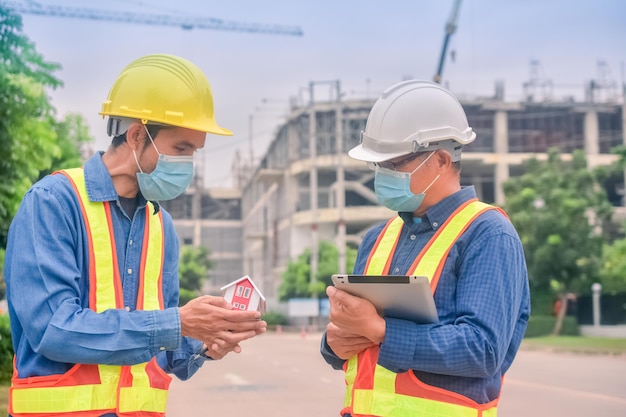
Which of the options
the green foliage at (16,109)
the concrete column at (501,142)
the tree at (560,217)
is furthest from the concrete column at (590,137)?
the green foliage at (16,109)

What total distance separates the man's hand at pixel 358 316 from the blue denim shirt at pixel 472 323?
3 centimetres

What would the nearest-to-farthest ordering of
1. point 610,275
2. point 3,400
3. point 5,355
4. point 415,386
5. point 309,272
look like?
point 415,386 < point 3,400 < point 5,355 < point 610,275 < point 309,272

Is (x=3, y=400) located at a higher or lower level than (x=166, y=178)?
lower

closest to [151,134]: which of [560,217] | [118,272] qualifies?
[118,272]

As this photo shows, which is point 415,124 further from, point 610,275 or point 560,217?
point 610,275

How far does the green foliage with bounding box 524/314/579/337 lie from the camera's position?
40.9 metres

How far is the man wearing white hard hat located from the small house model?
24cm

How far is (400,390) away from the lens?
3234 mm

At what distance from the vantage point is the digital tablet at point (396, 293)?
3.00m

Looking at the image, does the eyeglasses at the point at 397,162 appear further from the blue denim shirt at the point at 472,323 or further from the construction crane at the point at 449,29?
the construction crane at the point at 449,29

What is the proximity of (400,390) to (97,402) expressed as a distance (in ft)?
3.22

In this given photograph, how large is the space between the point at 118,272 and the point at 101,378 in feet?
1.15

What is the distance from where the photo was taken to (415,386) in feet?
10.5

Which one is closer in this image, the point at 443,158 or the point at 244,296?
the point at 244,296
